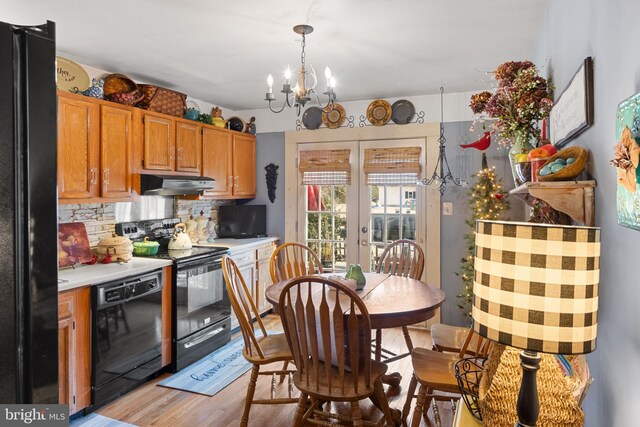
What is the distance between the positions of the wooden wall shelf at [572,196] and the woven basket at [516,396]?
1.83ft

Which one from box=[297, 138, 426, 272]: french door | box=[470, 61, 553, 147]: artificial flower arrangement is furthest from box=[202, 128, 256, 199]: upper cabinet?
box=[470, 61, 553, 147]: artificial flower arrangement

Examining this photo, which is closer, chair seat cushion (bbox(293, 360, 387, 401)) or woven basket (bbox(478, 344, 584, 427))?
woven basket (bbox(478, 344, 584, 427))

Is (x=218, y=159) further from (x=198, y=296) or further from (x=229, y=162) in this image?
(x=198, y=296)

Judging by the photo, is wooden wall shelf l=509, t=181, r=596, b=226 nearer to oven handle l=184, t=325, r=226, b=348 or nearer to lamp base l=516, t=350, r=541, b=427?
lamp base l=516, t=350, r=541, b=427

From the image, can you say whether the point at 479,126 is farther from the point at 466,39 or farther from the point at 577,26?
the point at 577,26

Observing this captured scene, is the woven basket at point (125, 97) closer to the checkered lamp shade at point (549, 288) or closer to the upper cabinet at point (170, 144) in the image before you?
the upper cabinet at point (170, 144)

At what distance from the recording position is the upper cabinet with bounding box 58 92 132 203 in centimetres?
295

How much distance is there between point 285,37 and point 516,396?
2.52 m

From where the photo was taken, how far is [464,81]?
159 inches

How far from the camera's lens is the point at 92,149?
3.16 m

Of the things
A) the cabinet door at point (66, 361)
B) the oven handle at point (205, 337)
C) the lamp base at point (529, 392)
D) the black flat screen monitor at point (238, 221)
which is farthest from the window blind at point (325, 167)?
the lamp base at point (529, 392)

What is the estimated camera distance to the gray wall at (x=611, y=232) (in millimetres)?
1122

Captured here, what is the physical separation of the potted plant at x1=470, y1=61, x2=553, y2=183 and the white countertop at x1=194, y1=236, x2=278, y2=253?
9.25 ft

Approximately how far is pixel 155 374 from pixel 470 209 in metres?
3.32
